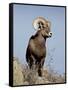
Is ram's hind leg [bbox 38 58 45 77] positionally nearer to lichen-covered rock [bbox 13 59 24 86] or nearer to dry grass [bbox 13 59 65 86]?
dry grass [bbox 13 59 65 86]

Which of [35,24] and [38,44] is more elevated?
[35,24]

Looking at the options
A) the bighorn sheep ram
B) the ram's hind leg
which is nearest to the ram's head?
the bighorn sheep ram

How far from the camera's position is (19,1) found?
2.07m

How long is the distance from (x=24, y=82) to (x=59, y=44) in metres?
0.41

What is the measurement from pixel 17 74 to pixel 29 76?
95 mm

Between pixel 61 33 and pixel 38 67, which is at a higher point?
pixel 61 33

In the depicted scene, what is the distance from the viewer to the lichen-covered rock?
6.65ft

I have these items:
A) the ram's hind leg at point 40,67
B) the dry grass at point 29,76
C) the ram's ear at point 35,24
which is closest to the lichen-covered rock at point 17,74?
the dry grass at point 29,76

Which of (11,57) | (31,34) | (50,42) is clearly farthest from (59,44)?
(11,57)

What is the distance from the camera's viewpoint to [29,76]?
2066 millimetres

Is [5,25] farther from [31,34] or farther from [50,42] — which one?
[50,42]

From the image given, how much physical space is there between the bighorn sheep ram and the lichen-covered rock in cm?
9

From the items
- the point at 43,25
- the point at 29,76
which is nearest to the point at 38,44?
the point at 43,25

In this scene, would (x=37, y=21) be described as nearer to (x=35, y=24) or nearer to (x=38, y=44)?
(x=35, y=24)
